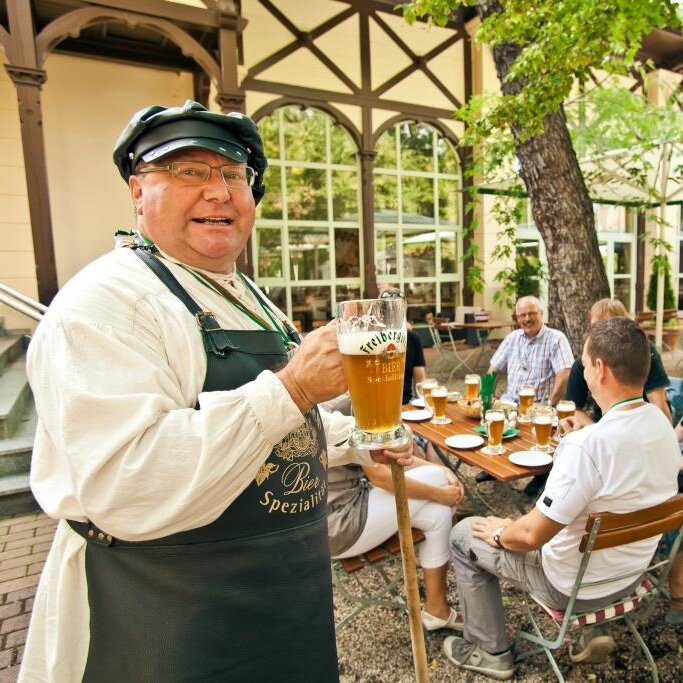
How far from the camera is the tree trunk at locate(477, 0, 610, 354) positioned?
15.5 ft

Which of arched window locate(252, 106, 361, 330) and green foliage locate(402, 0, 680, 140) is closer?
green foliage locate(402, 0, 680, 140)

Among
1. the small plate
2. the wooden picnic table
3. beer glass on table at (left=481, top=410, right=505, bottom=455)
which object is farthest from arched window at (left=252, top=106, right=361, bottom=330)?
beer glass on table at (left=481, top=410, right=505, bottom=455)

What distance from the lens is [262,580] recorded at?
43.1 inches

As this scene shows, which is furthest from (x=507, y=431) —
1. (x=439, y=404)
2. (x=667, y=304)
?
(x=667, y=304)

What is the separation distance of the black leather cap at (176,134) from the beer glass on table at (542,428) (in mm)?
2363

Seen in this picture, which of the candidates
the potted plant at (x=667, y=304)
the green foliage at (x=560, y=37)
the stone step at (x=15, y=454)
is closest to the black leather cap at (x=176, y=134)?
the green foliage at (x=560, y=37)

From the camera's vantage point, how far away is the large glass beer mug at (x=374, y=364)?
2.84 feet

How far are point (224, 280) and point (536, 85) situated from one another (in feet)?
11.9

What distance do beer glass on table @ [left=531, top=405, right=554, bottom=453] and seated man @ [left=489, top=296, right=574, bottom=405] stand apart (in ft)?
4.62

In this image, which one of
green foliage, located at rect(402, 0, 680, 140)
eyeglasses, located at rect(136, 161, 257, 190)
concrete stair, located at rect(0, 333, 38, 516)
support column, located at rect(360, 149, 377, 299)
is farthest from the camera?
support column, located at rect(360, 149, 377, 299)

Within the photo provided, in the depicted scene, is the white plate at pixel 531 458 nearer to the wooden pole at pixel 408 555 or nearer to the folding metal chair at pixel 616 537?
the folding metal chair at pixel 616 537

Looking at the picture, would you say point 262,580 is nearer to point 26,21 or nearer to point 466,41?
point 26,21

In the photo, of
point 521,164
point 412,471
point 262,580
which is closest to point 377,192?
point 521,164

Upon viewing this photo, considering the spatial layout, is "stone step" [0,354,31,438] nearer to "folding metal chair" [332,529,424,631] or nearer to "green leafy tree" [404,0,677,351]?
"folding metal chair" [332,529,424,631]
